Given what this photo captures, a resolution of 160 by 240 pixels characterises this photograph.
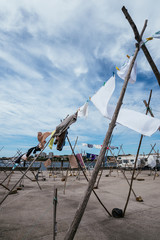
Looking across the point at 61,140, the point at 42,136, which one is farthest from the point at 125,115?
the point at 42,136

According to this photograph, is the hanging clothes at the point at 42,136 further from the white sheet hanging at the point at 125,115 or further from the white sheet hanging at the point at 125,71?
the white sheet hanging at the point at 125,71

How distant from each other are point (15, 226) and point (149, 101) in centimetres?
572

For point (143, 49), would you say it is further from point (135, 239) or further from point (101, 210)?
point (101, 210)

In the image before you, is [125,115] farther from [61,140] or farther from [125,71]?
[61,140]

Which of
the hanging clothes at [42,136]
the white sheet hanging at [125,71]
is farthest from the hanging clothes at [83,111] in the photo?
the hanging clothes at [42,136]

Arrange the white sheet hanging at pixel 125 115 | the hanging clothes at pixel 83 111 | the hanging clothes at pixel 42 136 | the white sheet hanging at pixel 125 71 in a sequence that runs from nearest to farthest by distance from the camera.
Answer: the white sheet hanging at pixel 125 115 → the white sheet hanging at pixel 125 71 → the hanging clothes at pixel 83 111 → the hanging clothes at pixel 42 136

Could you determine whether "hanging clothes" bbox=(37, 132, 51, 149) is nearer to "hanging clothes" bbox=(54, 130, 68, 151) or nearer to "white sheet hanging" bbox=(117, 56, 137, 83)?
"hanging clothes" bbox=(54, 130, 68, 151)

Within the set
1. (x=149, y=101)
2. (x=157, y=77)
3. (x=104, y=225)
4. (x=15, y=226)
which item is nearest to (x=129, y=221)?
(x=104, y=225)

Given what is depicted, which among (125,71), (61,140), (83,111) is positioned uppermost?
(125,71)

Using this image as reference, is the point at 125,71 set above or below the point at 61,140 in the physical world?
above

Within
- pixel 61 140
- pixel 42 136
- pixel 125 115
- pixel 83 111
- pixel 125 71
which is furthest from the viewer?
pixel 42 136

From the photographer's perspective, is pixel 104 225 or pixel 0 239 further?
pixel 104 225

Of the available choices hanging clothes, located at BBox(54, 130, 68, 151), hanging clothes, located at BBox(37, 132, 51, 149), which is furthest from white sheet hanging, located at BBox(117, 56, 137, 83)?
hanging clothes, located at BBox(37, 132, 51, 149)

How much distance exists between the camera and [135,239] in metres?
3.30
